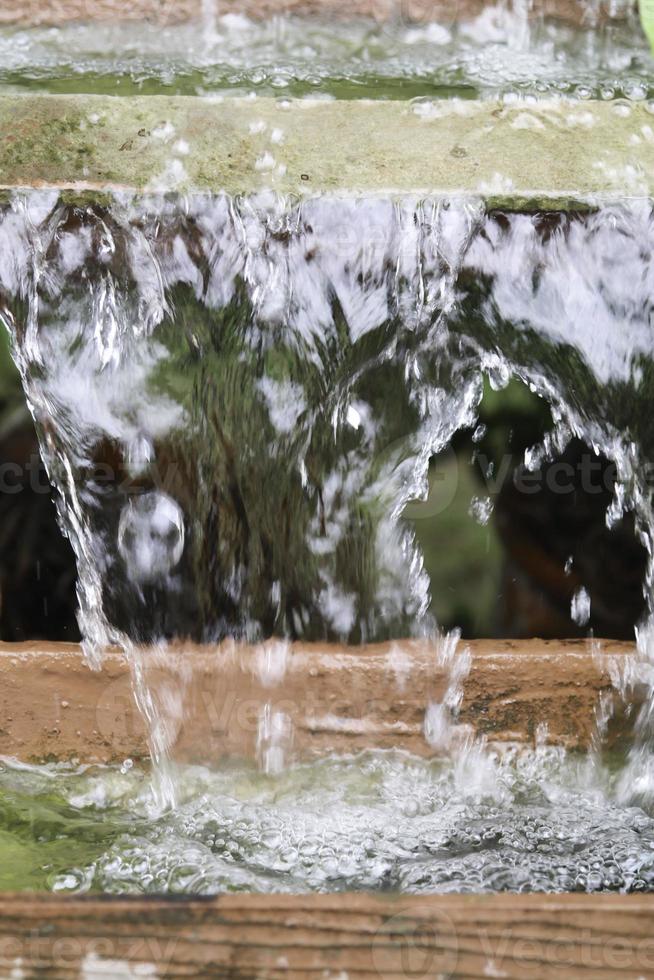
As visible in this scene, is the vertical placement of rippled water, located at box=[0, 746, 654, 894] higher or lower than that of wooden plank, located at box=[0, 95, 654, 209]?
lower

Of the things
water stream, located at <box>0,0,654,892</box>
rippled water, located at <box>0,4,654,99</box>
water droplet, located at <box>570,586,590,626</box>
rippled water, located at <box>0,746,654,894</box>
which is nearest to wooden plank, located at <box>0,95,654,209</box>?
water stream, located at <box>0,0,654,892</box>

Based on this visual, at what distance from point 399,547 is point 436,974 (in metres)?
0.90

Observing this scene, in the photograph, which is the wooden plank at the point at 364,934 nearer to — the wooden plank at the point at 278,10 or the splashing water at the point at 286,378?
the splashing water at the point at 286,378

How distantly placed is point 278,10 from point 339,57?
0.68 feet

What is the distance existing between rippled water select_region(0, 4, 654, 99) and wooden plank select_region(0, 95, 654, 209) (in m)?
0.28

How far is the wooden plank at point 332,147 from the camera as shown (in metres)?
1.26

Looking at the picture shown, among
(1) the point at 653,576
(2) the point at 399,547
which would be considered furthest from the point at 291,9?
(1) the point at 653,576

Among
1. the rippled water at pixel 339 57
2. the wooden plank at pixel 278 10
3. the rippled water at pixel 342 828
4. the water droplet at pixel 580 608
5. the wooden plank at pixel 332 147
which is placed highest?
the wooden plank at pixel 278 10

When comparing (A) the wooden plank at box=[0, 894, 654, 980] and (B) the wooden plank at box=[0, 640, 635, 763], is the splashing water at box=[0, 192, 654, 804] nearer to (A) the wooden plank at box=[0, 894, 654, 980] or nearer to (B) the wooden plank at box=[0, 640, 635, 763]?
(B) the wooden plank at box=[0, 640, 635, 763]

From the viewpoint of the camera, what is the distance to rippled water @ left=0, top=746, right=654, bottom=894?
3.65ft

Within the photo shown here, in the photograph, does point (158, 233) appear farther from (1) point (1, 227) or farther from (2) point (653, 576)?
(2) point (653, 576)

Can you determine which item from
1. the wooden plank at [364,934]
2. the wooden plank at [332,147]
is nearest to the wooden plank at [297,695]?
the wooden plank at [332,147]

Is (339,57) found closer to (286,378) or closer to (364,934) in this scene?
(286,378)

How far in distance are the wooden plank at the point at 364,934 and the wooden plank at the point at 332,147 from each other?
88cm
